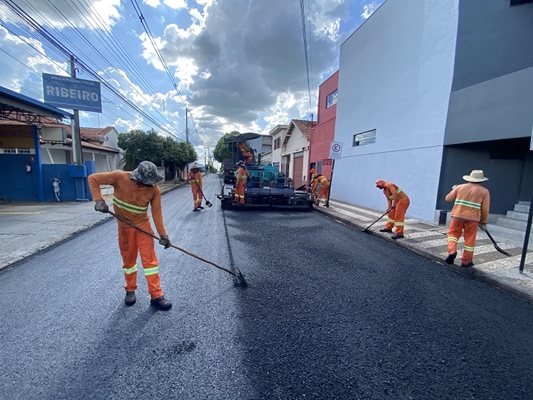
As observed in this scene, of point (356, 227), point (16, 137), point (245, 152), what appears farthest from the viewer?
point (245, 152)

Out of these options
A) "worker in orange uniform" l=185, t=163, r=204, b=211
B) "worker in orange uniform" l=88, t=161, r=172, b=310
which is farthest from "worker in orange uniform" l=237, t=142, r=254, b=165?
"worker in orange uniform" l=88, t=161, r=172, b=310

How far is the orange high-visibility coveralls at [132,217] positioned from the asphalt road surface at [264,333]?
0.37 m

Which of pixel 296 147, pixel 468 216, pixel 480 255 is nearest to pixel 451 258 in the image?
pixel 468 216

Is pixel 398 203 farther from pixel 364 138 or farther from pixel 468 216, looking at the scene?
pixel 364 138

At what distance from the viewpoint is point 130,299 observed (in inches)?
114

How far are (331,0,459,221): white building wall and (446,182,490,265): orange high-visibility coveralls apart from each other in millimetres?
3101

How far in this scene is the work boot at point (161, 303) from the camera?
2809 mm

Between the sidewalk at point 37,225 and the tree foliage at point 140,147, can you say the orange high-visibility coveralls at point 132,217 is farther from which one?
the tree foliage at point 140,147

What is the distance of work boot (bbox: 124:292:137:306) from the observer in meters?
2.88

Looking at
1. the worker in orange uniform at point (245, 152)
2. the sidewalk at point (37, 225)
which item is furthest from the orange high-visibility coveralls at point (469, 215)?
the worker in orange uniform at point (245, 152)

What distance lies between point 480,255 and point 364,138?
7.38m

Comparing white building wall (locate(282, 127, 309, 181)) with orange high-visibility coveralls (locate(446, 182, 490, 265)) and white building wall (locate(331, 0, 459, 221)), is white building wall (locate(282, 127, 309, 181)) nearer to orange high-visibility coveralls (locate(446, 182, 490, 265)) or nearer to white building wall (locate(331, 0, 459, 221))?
white building wall (locate(331, 0, 459, 221))

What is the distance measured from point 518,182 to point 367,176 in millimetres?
4645

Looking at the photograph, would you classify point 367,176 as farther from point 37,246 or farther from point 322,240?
point 37,246
